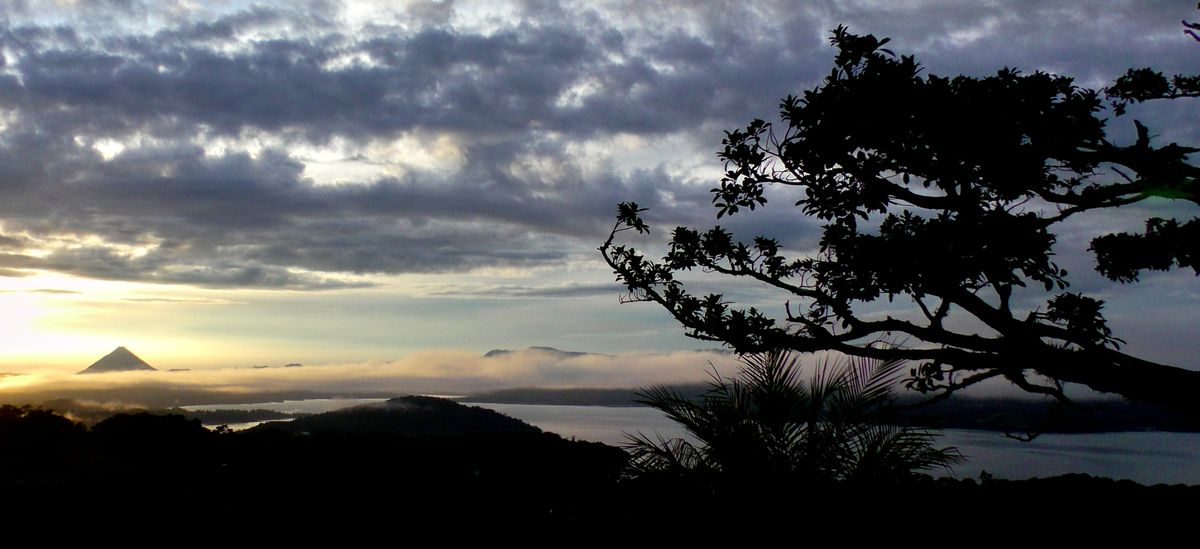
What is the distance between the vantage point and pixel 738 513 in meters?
8.54

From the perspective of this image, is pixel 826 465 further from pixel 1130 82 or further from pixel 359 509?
pixel 1130 82

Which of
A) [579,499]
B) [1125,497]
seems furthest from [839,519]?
[1125,497]

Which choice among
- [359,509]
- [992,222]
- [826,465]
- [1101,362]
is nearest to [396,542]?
[359,509]

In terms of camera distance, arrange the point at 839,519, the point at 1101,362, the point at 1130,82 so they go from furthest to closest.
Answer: the point at 1130,82 → the point at 1101,362 → the point at 839,519

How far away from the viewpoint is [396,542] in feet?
31.1

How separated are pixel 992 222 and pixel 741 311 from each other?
10.1ft

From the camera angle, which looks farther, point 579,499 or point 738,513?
point 579,499

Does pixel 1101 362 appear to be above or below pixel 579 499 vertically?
above

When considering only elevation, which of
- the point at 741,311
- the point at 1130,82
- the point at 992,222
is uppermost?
the point at 1130,82

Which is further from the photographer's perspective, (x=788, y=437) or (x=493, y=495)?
(x=493, y=495)

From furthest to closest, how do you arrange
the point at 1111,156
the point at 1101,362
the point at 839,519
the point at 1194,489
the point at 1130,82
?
the point at 1130,82, the point at 1194,489, the point at 1111,156, the point at 1101,362, the point at 839,519

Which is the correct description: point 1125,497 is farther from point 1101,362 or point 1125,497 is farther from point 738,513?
point 738,513

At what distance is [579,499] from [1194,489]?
8292 millimetres

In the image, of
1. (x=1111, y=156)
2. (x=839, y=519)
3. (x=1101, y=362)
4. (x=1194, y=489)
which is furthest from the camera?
(x=1194, y=489)
